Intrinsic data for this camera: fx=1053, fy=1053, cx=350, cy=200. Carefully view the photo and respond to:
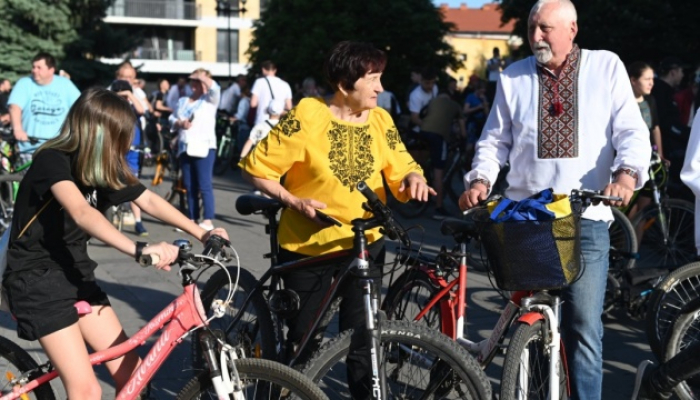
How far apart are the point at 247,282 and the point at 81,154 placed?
1.54 metres

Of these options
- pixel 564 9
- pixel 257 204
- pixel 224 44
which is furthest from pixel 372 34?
pixel 224 44

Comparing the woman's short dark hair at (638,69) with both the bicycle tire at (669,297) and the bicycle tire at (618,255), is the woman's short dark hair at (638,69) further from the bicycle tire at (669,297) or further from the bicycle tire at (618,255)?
the bicycle tire at (669,297)

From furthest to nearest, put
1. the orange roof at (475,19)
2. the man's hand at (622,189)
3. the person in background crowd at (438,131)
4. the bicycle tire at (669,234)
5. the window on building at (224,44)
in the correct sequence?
the orange roof at (475,19) < the window on building at (224,44) < the person in background crowd at (438,131) < the bicycle tire at (669,234) < the man's hand at (622,189)

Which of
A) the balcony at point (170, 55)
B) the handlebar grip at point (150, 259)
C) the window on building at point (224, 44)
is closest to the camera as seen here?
the handlebar grip at point (150, 259)

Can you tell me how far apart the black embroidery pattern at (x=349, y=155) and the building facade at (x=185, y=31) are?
60809 mm

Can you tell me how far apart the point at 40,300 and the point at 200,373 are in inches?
26.4

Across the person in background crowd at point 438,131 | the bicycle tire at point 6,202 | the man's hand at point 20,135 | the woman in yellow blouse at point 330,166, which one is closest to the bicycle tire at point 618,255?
the woman in yellow blouse at point 330,166

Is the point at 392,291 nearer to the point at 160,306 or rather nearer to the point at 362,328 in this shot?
the point at 362,328

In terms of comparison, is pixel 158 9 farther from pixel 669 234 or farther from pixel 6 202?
pixel 669 234

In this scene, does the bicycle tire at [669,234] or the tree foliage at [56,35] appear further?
the tree foliage at [56,35]

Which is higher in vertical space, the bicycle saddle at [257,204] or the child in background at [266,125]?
the bicycle saddle at [257,204]

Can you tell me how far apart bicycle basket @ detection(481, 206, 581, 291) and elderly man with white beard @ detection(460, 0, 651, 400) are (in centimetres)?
37

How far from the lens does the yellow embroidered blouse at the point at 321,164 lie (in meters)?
4.78

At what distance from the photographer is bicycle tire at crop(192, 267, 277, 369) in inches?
200
